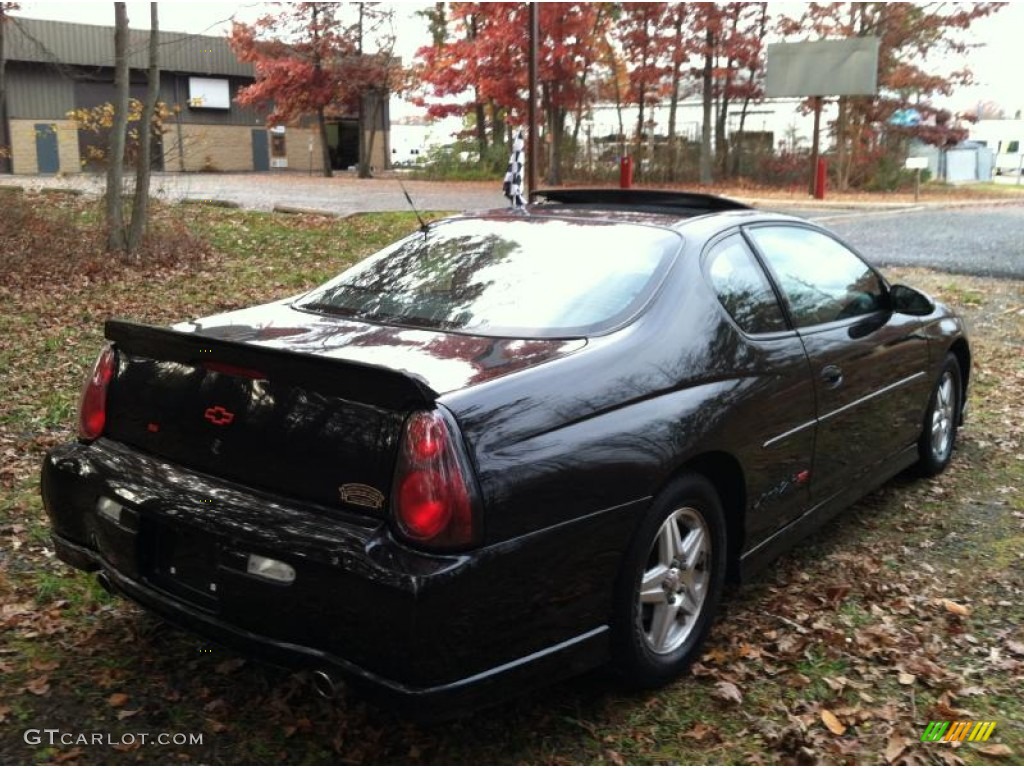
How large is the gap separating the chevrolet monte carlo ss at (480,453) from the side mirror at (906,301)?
26.9 inches

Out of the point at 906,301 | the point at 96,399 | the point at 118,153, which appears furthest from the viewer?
the point at 118,153

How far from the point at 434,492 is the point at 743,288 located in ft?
6.08

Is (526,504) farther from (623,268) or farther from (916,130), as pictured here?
(916,130)

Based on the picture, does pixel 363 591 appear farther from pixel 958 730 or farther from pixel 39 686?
pixel 958 730

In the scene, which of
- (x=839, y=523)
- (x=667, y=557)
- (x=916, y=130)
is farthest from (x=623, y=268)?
(x=916, y=130)

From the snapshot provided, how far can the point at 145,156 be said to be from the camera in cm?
1179

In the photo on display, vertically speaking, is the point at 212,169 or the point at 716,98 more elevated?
the point at 716,98

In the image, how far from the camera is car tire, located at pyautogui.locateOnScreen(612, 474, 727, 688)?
2975mm

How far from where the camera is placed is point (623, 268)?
3.61 meters

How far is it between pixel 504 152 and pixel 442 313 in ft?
109

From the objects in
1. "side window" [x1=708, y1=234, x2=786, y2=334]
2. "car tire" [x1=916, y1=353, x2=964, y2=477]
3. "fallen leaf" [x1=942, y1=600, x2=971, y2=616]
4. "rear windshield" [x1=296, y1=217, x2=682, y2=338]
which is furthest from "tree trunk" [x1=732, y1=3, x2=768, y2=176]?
"fallen leaf" [x1=942, y1=600, x2=971, y2=616]

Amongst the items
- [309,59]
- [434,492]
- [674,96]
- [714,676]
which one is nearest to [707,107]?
[674,96]

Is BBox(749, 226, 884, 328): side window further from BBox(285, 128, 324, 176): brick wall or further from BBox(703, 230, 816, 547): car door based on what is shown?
BBox(285, 128, 324, 176): brick wall

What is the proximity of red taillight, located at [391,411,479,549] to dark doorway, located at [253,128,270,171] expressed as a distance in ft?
151
